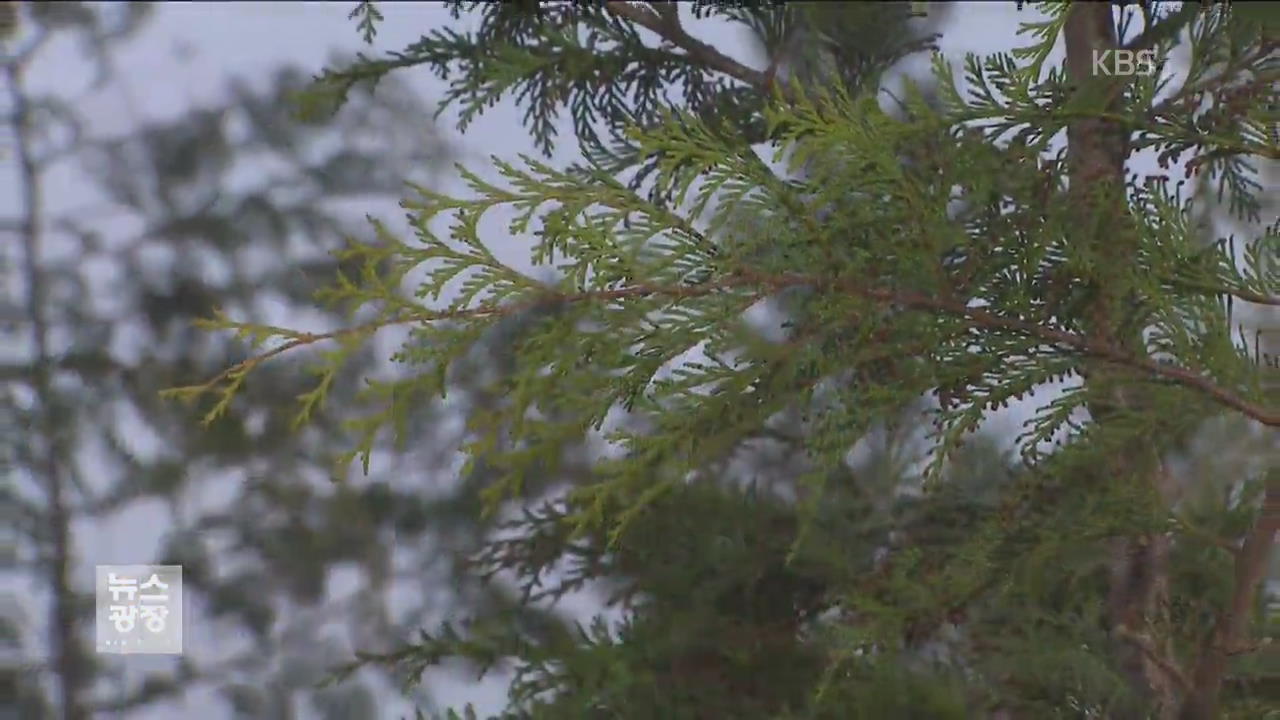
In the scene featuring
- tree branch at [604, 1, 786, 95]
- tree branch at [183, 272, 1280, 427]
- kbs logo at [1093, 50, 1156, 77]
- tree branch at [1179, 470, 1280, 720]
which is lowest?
tree branch at [1179, 470, 1280, 720]

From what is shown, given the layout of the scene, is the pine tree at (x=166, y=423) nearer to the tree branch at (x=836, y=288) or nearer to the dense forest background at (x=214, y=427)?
→ the dense forest background at (x=214, y=427)

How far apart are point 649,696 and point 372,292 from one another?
56cm

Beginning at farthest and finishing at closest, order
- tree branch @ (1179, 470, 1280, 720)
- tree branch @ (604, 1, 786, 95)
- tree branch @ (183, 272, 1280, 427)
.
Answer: tree branch @ (604, 1, 786, 95)
tree branch @ (1179, 470, 1280, 720)
tree branch @ (183, 272, 1280, 427)

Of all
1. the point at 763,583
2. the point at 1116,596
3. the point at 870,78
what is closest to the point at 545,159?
the point at 870,78

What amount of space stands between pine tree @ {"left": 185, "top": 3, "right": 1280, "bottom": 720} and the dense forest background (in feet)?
0.48

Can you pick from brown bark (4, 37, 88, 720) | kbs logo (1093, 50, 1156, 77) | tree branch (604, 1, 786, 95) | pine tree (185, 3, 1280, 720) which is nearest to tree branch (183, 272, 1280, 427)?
pine tree (185, 3, 1280, 720)

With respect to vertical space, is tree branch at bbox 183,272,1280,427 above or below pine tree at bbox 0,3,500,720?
below

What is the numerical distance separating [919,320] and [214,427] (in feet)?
2.28

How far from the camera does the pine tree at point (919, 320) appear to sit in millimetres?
453

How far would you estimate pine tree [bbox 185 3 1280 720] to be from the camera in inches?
17.8

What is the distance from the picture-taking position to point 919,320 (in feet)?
1.58

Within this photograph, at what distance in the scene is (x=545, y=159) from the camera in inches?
37.2

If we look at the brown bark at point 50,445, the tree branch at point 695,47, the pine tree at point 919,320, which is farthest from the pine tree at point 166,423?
the tree branch at point 695,47

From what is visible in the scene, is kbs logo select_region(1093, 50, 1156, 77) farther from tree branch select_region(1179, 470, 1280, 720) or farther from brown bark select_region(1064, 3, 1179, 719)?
tree branch select_region(1179, 470, 1280, 720)
